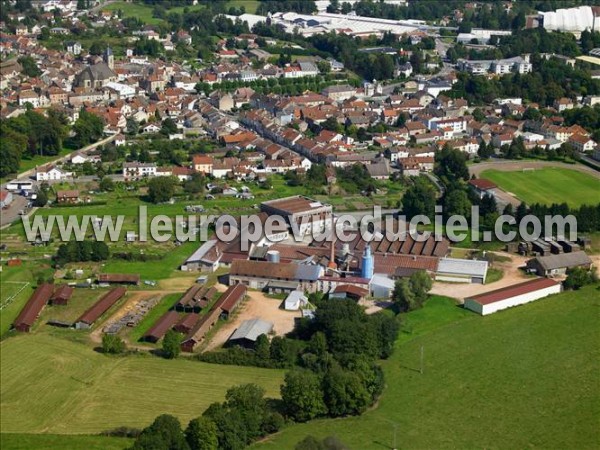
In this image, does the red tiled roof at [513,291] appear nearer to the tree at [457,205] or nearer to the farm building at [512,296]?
the farm building at [512,296]

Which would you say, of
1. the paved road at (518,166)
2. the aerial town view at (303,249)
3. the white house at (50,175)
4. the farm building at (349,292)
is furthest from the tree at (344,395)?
the white house at (50,175)

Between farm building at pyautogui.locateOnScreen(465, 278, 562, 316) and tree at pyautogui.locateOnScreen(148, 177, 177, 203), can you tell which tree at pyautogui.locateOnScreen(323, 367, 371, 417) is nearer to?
farm building at pyautogui.locateOnScreen(465, 278, 562, 316)

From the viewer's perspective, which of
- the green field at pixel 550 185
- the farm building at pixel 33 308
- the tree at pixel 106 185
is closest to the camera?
the farm building at pixel 33 308

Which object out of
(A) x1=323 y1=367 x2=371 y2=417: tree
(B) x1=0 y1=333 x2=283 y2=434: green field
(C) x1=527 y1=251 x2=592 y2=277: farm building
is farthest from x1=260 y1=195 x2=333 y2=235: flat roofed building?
(A) x1=323 y1=367 x2=371 y2=417: tree

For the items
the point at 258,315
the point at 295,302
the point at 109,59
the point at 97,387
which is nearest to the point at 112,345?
the point at 97,387

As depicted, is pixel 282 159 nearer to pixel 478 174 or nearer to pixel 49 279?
pixel 478 174

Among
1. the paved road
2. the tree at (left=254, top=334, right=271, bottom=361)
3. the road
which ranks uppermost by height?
the tree at (left=254, top=334, right=271, bottom=361)
